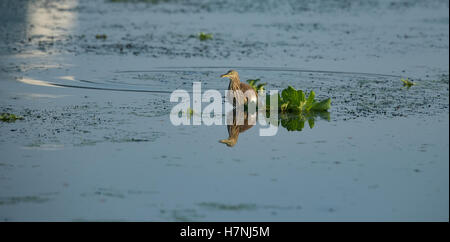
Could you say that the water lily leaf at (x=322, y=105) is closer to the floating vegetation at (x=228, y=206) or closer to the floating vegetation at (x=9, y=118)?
the floating vegetation at (x=9, y=118)

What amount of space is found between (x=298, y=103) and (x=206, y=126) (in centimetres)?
155

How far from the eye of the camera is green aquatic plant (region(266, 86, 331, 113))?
10570 millimetres

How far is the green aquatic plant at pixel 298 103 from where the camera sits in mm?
10570

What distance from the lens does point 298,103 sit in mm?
10602

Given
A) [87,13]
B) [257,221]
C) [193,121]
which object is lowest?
[257,221]

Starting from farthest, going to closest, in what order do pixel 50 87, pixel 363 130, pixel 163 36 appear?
pixel 163 36 → pixel 50 87 → pixel 363 130

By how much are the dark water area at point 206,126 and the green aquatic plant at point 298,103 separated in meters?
0.16

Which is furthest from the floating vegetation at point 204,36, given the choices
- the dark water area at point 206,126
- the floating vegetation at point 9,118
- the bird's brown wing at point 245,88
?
the floating vegetation at point 9,118

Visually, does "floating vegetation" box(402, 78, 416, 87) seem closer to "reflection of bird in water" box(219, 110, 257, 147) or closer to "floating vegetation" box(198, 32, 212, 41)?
"reflection of bird in water" box(219, 110, 257, 147)

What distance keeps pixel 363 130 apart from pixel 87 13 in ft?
51.0

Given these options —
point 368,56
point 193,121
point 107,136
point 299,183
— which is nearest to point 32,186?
point 107,136

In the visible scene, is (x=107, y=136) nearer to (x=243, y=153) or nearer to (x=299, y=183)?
(x=243, y=153)

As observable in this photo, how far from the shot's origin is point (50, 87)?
1220 cm

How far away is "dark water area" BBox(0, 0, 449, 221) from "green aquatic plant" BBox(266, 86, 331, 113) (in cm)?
16
